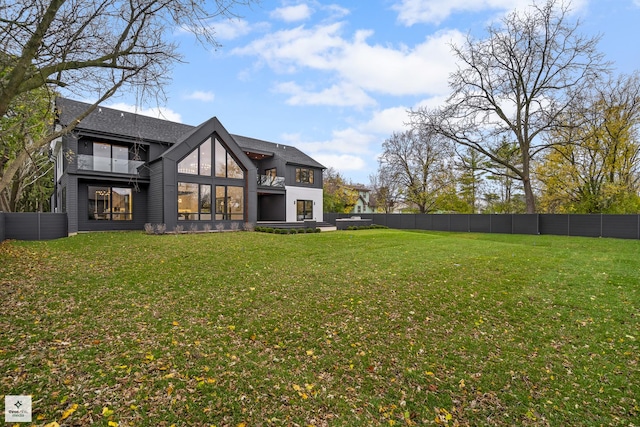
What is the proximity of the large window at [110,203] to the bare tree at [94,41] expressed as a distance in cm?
1242

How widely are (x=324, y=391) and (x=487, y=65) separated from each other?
80.3 feet

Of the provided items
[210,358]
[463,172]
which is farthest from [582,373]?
[463,172]

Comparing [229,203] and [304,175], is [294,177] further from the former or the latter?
[229,203]

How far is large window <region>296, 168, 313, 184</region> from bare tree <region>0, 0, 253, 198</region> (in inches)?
746

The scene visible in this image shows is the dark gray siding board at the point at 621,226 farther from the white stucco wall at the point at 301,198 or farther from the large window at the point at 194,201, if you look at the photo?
the large window at the point at 194,201

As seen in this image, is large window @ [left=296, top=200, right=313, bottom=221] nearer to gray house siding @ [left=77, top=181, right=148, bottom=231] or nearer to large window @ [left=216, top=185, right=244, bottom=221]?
large window @ [left=216, top=185, right=244, bottom=221]

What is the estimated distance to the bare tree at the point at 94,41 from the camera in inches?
188

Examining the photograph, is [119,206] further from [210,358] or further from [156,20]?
[210,358]

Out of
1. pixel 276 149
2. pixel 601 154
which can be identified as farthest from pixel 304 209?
pixel 601 154

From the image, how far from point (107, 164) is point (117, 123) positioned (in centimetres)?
301

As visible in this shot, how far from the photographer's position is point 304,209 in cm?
2680

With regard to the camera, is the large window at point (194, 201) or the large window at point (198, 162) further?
the large window at point (198, 162)

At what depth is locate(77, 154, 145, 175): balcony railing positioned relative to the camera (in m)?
16.2

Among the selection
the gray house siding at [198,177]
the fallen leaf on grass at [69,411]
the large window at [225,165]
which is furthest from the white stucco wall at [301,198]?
the fallen leaf on grass at [69,411]
